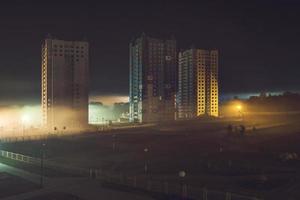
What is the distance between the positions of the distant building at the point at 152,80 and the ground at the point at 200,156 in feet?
160

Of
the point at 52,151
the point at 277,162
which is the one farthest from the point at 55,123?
the point at 277,162

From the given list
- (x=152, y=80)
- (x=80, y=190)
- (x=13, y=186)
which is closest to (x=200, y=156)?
(x=80, y=190)

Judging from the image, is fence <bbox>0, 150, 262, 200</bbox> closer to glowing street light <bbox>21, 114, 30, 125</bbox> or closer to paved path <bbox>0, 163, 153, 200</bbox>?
paved path <bbox>0, 163, 153, 200</bbox>

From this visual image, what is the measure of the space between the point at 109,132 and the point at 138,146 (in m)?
24.0

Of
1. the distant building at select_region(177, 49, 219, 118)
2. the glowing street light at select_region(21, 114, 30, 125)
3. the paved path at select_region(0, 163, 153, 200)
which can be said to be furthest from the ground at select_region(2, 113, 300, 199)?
the distant building at select_region(177, 49, 219, 118)

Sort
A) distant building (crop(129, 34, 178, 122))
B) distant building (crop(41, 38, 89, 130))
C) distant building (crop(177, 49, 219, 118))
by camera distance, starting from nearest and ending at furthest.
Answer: distant building (crop(41, 38, 89, 130)), distant building (crop(129, 34, 178, 122)), distant building (crop(177, 49, 219, 118))

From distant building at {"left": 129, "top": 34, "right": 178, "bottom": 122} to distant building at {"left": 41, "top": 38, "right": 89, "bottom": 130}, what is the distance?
31.7 m

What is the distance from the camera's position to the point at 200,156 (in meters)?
53.9

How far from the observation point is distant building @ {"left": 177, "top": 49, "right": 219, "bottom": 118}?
147 metres

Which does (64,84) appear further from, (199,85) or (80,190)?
(80,190)

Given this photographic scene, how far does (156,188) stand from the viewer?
3462cm

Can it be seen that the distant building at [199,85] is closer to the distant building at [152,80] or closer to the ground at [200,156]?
the distant building at [152,80]

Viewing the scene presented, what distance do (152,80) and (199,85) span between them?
2036 cm

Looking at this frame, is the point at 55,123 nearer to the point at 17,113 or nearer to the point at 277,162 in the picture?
the point at 17,113
